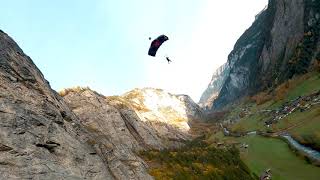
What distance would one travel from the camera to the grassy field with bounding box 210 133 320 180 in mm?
80506

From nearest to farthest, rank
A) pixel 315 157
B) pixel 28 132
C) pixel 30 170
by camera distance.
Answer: pixel 30 170 < pixel 28 132 < pixel 315 157

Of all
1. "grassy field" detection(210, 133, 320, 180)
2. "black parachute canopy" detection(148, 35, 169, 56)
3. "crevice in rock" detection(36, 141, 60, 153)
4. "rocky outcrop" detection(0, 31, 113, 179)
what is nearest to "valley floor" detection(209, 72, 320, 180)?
"grassy field" detection(210, 133, 320, 180)

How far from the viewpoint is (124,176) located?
65.8 m

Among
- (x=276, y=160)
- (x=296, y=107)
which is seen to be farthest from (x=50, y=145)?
(x=296, y=107)

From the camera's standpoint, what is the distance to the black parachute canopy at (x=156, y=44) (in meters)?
59.8

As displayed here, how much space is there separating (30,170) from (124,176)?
20416 millimetres

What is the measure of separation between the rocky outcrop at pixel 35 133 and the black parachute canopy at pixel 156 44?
1502 cm

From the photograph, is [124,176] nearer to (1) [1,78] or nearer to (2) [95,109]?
(1) [1,78]

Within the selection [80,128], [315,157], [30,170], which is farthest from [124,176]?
[315,157]

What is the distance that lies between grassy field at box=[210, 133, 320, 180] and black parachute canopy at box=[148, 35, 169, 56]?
33923mm

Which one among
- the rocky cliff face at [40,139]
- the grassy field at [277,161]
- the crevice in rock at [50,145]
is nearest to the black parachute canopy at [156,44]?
the rocky cliff face at [40,139]

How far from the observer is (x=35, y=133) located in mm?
53281

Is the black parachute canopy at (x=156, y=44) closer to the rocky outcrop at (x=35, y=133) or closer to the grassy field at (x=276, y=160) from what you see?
the rocky outcrop at (x=35, y=133)

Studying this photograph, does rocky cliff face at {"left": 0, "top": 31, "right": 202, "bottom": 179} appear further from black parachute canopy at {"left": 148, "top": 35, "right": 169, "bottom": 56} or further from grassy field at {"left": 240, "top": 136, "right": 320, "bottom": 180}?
grassy field at {"left": 240, "top": 136, "right": 320, "bottom": 180}
